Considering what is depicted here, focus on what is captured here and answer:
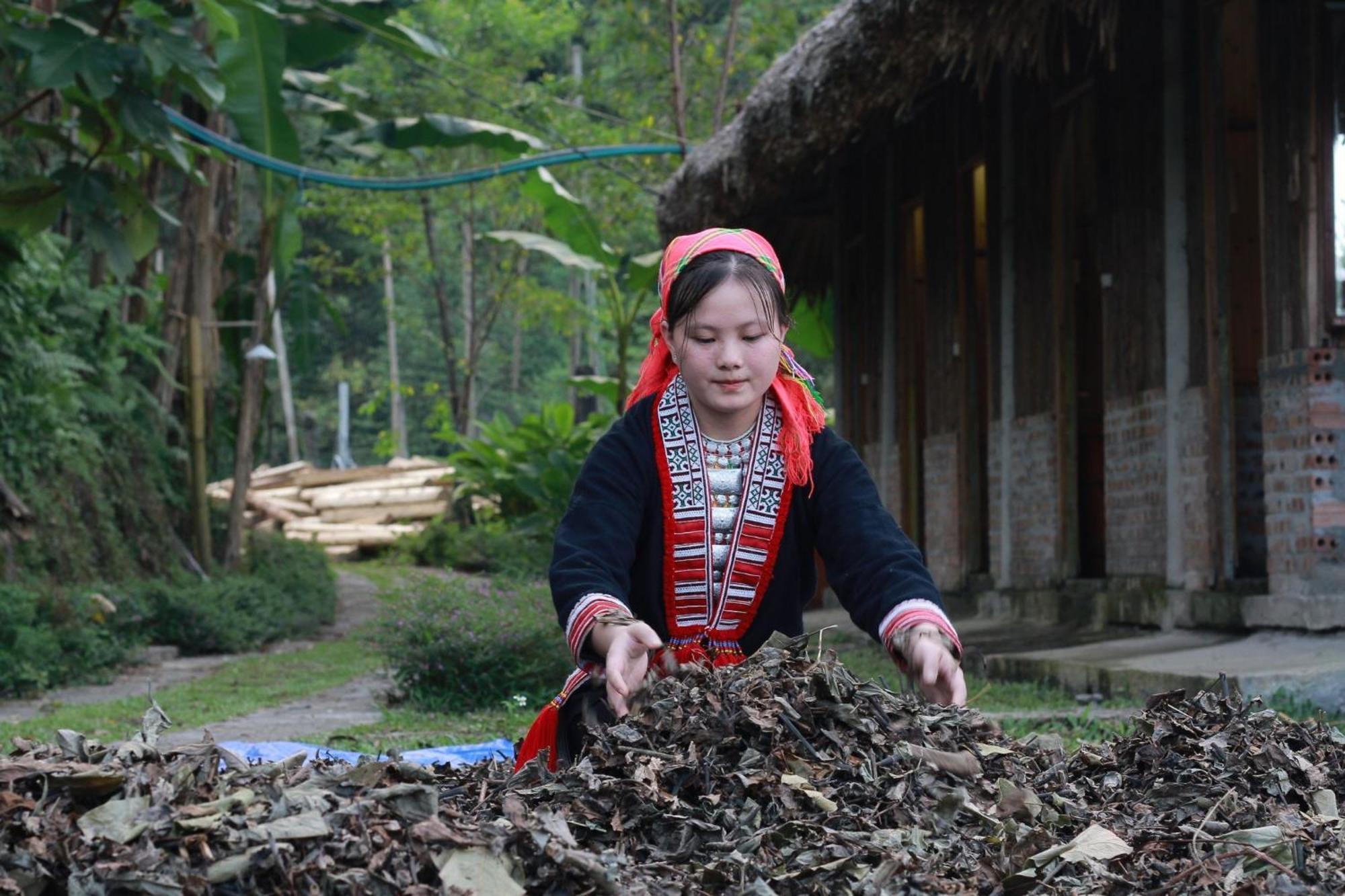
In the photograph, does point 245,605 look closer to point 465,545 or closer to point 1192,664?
point 465,545

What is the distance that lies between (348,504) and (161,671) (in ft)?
38.5

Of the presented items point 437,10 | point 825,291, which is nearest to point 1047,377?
point 825,291

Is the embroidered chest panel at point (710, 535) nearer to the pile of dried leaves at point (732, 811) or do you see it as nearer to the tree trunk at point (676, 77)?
the pile of dried leaves at point (732, 811)

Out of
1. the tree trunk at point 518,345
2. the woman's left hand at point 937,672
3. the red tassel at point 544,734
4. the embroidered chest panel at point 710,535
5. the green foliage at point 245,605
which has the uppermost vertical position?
the tree trunk at point 518,345

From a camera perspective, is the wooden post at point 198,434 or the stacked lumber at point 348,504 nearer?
the wooden post at point 198,434

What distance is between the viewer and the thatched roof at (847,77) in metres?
6.32

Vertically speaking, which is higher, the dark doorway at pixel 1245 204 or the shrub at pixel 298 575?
the dark doorway at pixel 1245 204

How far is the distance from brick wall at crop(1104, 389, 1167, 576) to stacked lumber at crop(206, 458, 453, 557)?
1329cm

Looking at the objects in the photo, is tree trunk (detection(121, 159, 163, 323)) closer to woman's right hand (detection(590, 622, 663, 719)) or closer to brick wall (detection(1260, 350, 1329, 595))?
brick wall (detection(1260, 350, 1329, 595))

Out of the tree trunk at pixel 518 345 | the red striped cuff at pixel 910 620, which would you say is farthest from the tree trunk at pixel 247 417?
the tree trunk at pixel 518 345

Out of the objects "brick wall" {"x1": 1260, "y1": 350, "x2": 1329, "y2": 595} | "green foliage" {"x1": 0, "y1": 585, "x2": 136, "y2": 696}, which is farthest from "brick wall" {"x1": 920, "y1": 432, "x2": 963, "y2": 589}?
"green foliage" {"x1": 0, "y1": 585, "x2": 136, "y2": 696}

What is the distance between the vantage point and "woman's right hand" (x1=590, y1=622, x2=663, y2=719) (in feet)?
7.84

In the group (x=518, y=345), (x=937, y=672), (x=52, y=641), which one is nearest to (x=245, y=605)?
(x=52, y=641)

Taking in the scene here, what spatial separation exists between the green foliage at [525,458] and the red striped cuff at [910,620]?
972 cm
